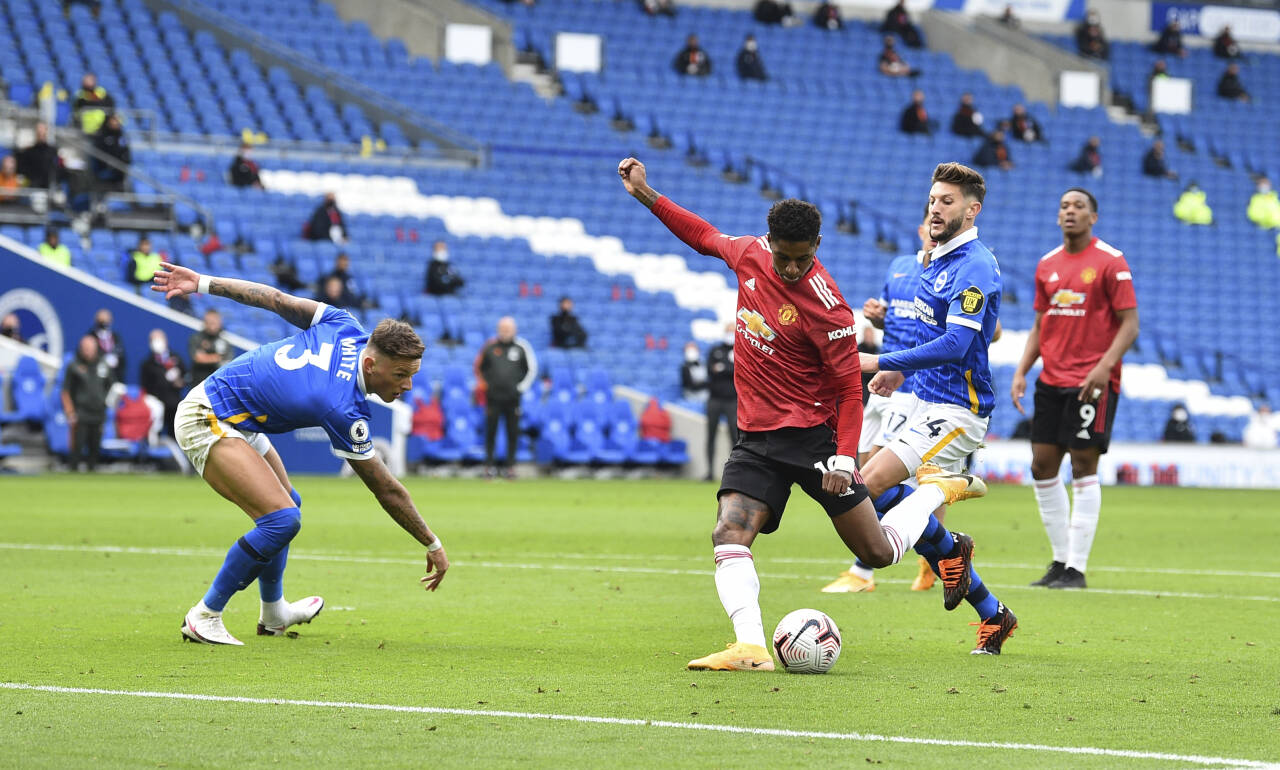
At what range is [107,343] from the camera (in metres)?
23.2

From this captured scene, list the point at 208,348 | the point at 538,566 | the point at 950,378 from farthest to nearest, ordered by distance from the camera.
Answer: the point at 208,348 < the point at 538,566 < the point at 950,378

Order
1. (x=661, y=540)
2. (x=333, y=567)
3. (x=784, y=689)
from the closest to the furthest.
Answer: (x=784, y=689), (x=333, y=567), (x=661, y=540)

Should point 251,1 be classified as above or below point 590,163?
above

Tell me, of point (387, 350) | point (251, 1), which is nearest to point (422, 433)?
point (251, 1)

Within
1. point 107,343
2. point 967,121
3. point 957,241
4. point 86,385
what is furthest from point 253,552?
point 967,121

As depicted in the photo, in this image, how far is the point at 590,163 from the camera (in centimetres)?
3322

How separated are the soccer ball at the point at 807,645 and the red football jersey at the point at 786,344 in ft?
2.41

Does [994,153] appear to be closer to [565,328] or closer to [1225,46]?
[1225,46]

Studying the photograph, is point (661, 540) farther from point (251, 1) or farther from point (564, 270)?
point (251, 1)

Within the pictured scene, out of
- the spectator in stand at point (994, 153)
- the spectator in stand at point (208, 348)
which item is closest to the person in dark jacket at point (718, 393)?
the spectator in stand at point (208, 348)

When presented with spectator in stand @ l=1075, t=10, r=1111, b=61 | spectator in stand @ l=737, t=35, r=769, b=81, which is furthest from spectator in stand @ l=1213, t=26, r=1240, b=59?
spectator in stand @ l=737, t=35, r=769, b=81

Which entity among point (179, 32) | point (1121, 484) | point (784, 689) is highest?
point (179, 32)

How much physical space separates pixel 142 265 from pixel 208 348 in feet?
11.0

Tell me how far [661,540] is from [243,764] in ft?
31.8
